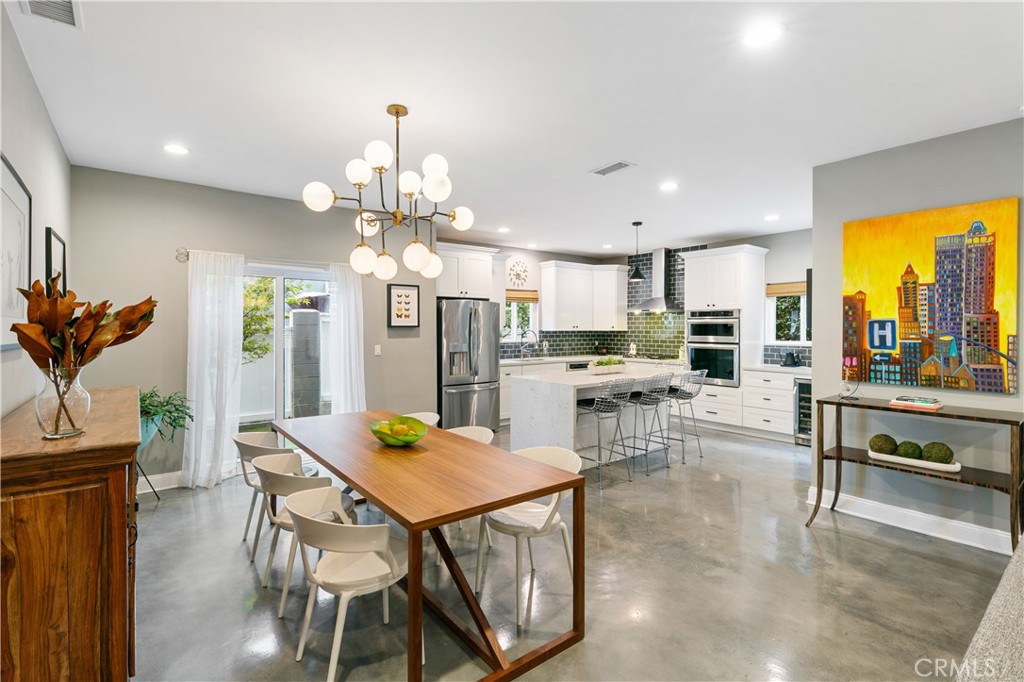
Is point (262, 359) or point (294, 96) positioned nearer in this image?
point (294, 96)

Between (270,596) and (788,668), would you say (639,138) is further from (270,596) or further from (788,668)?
(270,596)

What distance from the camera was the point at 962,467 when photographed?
3039 millimetres

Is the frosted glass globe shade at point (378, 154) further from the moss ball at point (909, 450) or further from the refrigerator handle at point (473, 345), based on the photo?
the refrigerator handle at point (473, 345)

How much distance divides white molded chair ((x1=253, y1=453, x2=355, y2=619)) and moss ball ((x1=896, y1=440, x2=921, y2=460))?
11.0 feet

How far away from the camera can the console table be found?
2.62 meters

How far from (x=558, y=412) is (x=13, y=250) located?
3.70 m

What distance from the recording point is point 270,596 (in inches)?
97.0

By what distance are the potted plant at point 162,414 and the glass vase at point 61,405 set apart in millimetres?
2316

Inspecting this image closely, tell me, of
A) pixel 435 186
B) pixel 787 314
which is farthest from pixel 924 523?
pixel 435 186

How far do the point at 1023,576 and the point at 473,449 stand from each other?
2.09m

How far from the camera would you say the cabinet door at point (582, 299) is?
770 cm

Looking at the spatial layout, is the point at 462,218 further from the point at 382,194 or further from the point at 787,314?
the point at 787,314

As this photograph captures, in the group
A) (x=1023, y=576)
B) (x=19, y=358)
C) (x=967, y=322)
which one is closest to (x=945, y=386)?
(x=967, y=322)

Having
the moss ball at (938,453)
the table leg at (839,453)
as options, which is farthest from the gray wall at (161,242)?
the moss ball at (938,453)
